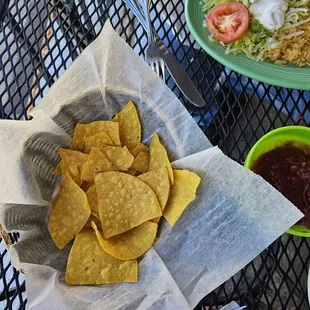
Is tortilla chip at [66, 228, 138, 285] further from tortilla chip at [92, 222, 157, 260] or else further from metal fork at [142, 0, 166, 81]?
metal fork at [142, 0, 166, 81]

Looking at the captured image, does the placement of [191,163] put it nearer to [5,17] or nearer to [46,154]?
[46,154]

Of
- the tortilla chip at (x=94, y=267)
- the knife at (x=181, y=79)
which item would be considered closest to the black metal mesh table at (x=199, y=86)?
the knife at (x=181, y=79)

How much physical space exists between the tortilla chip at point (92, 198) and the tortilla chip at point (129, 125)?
12cm

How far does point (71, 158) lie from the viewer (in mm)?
921

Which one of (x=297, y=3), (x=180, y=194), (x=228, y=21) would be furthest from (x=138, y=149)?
(x=297, y=3)

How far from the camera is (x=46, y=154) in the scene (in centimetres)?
94

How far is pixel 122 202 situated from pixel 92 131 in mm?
155

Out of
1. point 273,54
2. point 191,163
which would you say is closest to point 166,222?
point 191,163

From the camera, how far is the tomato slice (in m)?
1.04

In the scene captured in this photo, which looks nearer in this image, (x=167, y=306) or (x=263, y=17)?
(x=167, y=306)

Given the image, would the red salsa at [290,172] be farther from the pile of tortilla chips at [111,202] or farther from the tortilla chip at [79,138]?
the tortilla chip at [79,138]

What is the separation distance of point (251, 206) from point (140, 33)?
0.55 metres

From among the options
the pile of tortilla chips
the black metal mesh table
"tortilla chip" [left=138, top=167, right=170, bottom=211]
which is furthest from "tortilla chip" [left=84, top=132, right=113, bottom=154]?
the black metal mesh table

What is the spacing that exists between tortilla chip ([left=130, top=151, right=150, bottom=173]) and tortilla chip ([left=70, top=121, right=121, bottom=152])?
0.05 meters
